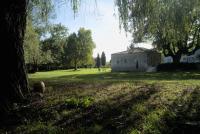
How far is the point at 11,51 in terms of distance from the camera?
7.70 m

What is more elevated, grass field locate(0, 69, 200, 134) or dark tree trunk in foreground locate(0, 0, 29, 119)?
dark tree trunk in foreground locate(0, 0, 29, 119)

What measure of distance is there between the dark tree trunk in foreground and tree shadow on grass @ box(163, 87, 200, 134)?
151 inches

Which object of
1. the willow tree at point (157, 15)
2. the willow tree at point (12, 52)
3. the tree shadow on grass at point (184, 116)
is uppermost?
the willow tree at point (157, 15)

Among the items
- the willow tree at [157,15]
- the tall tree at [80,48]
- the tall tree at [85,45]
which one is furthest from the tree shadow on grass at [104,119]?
the tall tree at [80,48]

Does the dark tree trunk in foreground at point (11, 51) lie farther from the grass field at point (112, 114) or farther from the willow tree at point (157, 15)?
the willow tree at point (157, 15)

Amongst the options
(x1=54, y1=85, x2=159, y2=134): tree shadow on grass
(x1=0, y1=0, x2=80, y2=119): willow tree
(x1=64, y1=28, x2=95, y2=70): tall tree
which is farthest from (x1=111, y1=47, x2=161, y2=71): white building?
(x1=0, y1=0, x2=80, y2=119): willow tree

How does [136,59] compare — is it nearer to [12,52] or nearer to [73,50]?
[73,50]

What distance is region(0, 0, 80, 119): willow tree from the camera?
7.48 m

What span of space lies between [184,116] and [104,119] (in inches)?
77.2

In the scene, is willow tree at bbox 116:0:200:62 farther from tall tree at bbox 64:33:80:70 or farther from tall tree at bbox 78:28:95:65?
tall tree at bbox 64:33:80:70

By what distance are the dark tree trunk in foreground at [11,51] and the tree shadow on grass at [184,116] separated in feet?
12.6

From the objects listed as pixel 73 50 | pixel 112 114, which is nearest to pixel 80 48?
pixel 73 50

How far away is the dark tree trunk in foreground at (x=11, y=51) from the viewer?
7477 millimetres

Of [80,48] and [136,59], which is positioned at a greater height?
[80,48]
